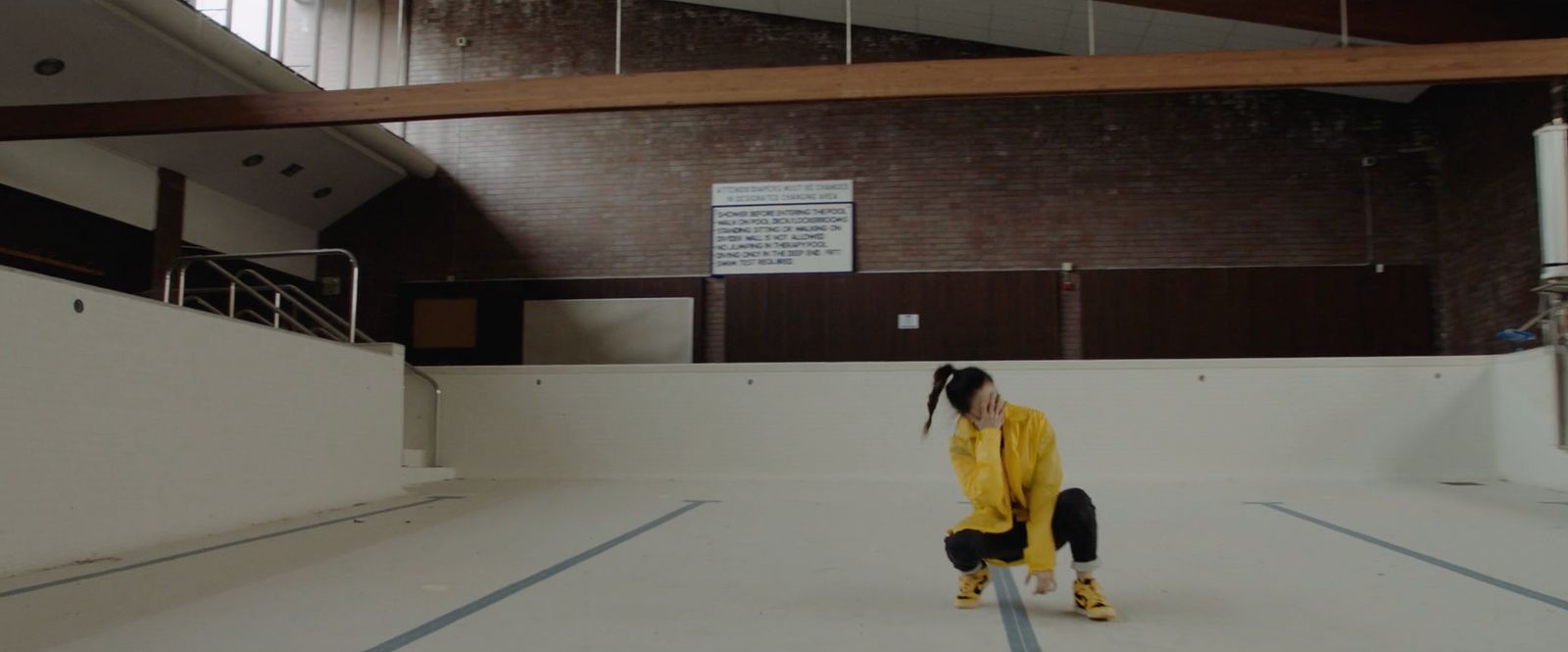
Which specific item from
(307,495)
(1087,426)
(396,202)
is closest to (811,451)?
(1087,426)

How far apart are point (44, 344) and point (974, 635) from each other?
153 inches

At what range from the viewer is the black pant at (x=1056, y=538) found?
2.95 meters

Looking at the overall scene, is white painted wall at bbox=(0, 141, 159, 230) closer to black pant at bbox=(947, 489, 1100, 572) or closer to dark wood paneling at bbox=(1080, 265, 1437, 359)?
black pant at bbox=(947, 489, 1100, 572)

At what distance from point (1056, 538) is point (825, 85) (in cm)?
466

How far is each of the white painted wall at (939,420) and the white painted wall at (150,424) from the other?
2.94 meters

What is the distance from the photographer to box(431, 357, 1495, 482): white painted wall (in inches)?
343

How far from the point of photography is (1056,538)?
3002 mm

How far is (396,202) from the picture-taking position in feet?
39.1

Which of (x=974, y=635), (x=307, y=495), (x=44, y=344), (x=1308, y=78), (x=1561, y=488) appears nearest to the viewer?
(x=974, y=635)

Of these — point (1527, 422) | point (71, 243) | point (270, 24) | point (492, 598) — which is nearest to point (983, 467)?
point (492, 598)

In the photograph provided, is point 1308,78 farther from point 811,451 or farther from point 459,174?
point 459,174

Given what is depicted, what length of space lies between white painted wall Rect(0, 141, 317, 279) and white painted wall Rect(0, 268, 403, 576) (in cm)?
384

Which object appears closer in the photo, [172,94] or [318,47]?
[172,94]

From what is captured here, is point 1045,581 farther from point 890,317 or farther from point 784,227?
point 784,227
